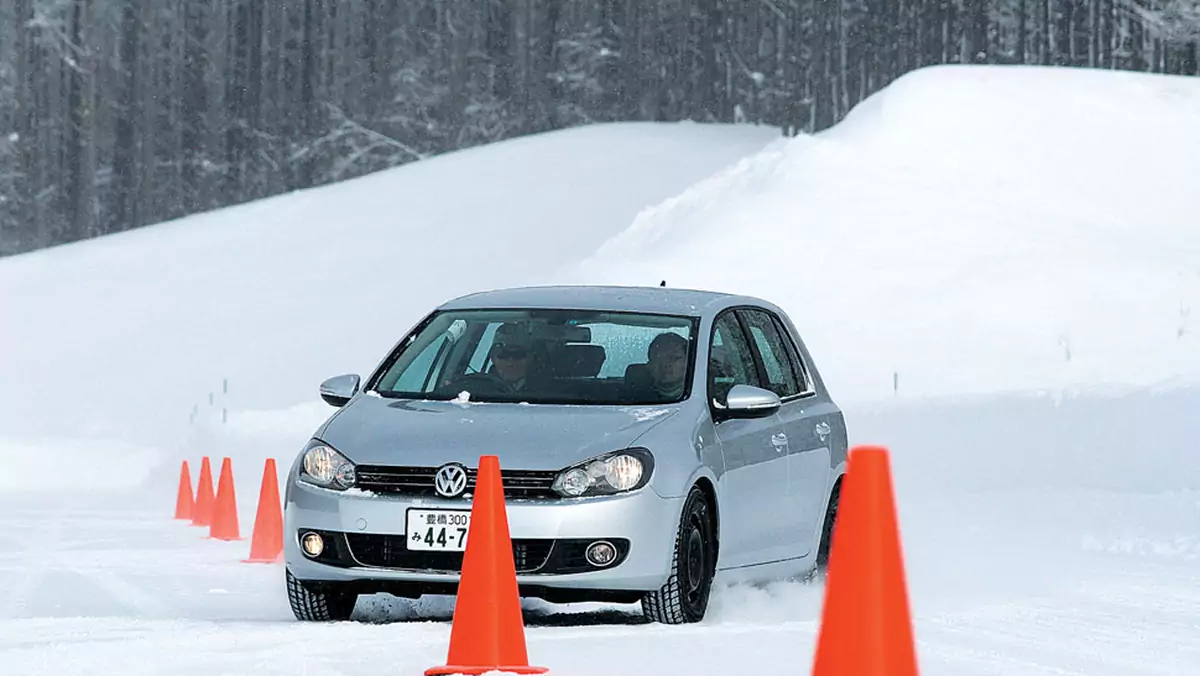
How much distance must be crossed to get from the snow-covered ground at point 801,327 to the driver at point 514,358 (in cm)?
101

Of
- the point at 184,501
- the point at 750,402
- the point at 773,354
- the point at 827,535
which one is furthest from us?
the point at 184,501

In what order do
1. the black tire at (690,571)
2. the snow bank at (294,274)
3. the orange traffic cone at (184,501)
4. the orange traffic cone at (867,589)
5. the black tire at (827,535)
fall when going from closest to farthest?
1. the orange traffic cone at (867,589)
2. the black tire at (690,571)
3. the black tire at (827,535)
4. the orange traffic cone at (184,501)
5. the snow bank at (294,274)

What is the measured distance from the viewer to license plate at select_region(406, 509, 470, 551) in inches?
314

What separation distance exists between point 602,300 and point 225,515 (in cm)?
583

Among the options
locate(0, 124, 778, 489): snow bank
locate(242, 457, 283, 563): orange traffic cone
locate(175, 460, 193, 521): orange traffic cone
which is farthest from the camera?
locate(0, 124, 778, 489): snow bank

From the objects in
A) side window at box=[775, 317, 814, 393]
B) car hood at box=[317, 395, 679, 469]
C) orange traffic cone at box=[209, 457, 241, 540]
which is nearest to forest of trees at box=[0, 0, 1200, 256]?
orange traffic cone at box=[209, 457, 241, 540]

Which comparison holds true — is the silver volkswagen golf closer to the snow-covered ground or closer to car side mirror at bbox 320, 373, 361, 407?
car side mirror at bbox 320, 373, 361, 407

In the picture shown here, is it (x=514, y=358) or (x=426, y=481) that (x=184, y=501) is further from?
(x=426, y=481)

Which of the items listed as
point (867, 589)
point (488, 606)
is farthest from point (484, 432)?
point (867, 589)

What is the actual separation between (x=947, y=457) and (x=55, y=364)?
24199 millimetres

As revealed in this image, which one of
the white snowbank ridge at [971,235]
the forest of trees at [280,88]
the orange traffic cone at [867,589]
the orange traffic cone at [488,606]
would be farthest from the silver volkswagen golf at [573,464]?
the forest of trees at [280,88]

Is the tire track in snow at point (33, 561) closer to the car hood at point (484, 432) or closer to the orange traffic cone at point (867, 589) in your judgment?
the car hood at point (484, 432)

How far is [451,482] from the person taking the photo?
8.02 metres

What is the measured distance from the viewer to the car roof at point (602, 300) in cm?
948
